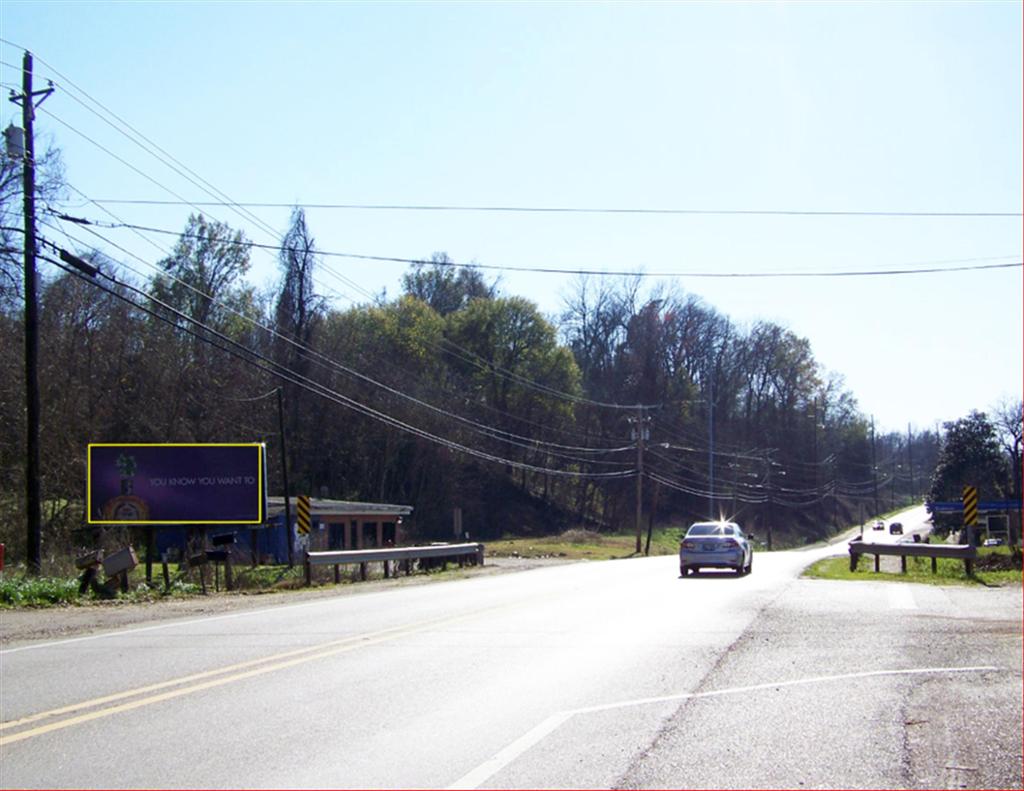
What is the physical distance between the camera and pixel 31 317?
2414cm

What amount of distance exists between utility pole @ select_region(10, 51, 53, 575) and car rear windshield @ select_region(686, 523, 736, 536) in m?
17.9

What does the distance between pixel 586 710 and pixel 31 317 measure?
63.7 feet

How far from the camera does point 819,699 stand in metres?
9.77

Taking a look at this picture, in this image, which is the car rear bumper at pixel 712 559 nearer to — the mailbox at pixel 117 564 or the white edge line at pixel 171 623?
the white edge line at pixel 171 623

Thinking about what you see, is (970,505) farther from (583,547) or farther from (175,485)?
(583,547)

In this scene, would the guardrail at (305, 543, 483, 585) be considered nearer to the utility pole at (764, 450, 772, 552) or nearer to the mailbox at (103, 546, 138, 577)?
the mailbox at (103, 546, 138, 577)

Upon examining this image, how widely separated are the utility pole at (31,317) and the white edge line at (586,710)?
17.8 metres

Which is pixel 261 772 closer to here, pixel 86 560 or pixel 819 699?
pixel 819 699

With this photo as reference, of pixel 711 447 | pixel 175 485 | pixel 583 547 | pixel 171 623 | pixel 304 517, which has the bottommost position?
pixel 583 547

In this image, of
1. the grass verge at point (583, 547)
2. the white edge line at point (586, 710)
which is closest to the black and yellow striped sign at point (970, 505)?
A: the white edge line at point (586, 710)

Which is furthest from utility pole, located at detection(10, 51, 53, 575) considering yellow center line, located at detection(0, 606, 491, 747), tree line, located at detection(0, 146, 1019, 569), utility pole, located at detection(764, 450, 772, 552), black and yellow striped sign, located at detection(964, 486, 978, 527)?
utility pole, located at detection(764, 450, 772, 552)

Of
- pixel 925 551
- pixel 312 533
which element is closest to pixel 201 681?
pixel 925 551

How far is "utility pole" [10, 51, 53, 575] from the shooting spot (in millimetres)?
23625

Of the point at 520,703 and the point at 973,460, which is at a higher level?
the point at 973,460
